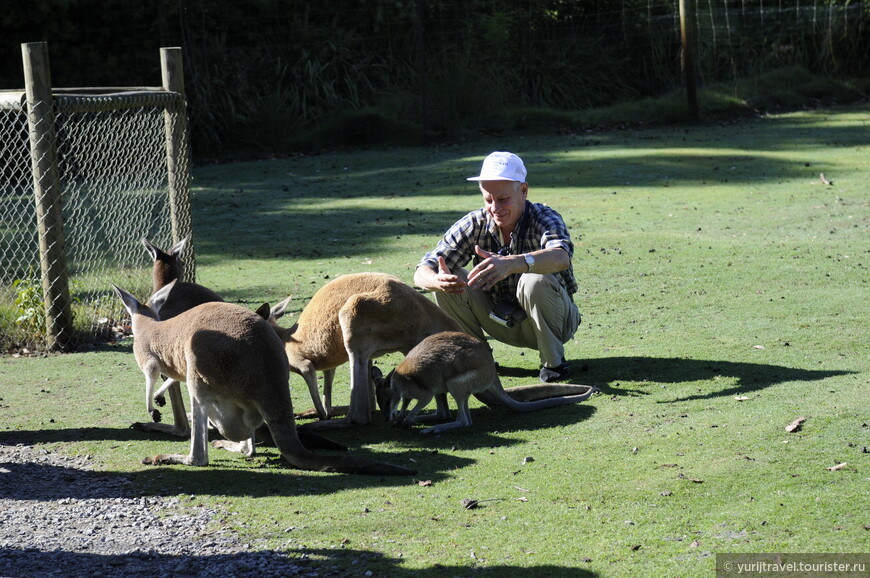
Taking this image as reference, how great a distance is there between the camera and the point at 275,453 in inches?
172

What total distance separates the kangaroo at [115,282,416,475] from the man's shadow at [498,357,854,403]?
1.50m

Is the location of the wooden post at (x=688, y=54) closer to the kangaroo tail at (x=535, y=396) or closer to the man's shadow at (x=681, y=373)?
the man's shadow at (x=681, y=373)

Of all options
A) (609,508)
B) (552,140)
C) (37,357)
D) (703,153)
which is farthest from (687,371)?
(552,140)

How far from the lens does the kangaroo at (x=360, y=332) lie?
4.57 m

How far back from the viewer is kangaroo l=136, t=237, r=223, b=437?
450 cm

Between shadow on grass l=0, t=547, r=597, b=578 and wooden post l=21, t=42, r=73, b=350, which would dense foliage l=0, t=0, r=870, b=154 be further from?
shadow on grass l=0, t=547, r=597, b=578

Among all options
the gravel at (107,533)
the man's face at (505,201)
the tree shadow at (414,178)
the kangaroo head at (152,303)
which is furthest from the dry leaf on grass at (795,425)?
the tree shadow at (414,178)

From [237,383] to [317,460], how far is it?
42cm

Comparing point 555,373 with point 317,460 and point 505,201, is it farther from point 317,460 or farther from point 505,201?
point 317,460

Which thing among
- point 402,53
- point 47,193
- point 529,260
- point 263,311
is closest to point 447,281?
point 529,260

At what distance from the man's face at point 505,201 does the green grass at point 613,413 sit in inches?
32.2

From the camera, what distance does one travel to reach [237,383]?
13.0 ft

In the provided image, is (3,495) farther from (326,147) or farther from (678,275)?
(326,147)

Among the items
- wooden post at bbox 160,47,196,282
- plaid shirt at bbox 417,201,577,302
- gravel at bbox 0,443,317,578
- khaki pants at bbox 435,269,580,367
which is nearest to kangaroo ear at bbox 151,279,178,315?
gravel at bbox 0,443,317,578
